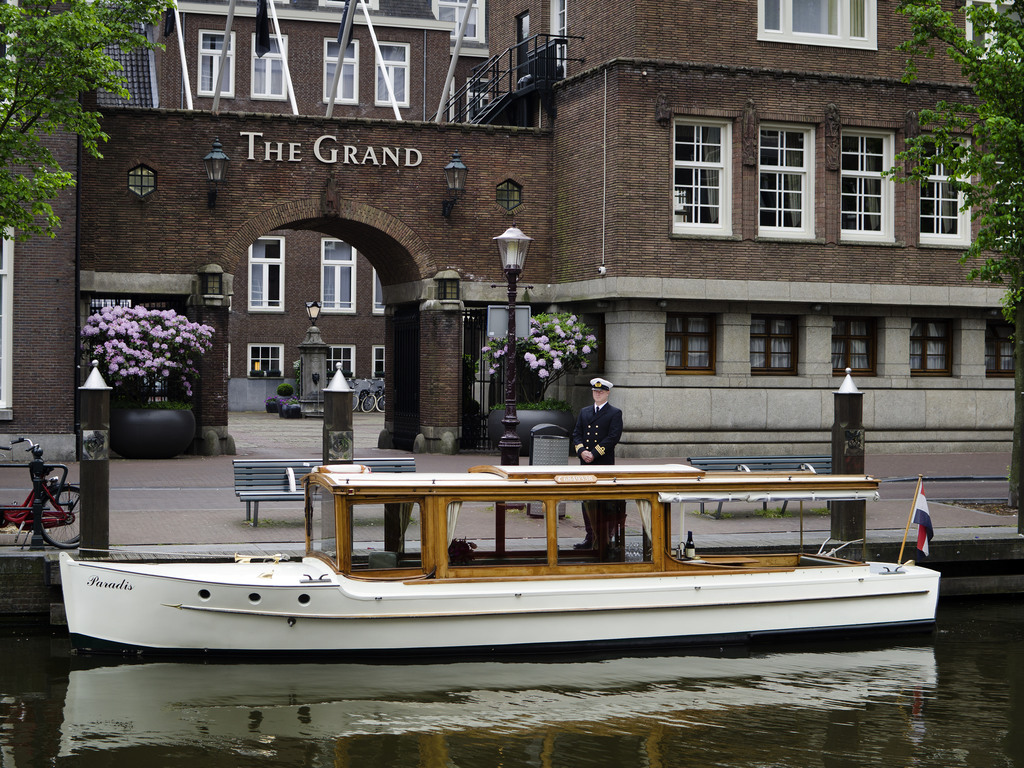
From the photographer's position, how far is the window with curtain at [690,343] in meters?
25.0

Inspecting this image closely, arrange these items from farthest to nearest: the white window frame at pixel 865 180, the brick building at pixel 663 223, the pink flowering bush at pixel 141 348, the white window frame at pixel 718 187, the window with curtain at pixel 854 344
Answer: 1. the window with curtain at pixel 854 344
2. the white window frame at pixel 865 180
3. the white window frame at pixel 718 187
4. the brick building at pixel 663 223
5. the pink flowering bush at pixel 141 348

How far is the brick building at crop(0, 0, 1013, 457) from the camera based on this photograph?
24172mm

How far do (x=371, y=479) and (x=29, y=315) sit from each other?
41.8 feet

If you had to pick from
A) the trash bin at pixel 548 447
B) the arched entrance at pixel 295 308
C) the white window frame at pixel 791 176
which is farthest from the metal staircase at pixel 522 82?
the arched entrance at pixel 295 308

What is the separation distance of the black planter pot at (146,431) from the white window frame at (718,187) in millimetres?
10181

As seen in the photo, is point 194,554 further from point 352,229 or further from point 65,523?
point 352,229

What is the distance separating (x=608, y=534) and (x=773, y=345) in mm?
14465

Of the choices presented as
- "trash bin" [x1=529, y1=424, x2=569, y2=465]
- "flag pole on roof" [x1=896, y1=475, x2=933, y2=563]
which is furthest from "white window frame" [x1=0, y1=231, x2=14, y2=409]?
"flag pole on roof" [x1=896, y1=475, x2=933, y2=563]

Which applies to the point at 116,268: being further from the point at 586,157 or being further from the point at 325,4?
the point at 325,4

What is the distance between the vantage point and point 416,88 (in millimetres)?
47500

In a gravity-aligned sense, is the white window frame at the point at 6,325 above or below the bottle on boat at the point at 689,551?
above

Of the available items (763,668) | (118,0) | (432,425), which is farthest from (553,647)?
(432,425)

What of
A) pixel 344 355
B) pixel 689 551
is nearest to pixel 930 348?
pixel 689 551

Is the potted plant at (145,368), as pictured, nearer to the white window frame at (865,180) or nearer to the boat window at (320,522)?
the boat window at (320,522)
